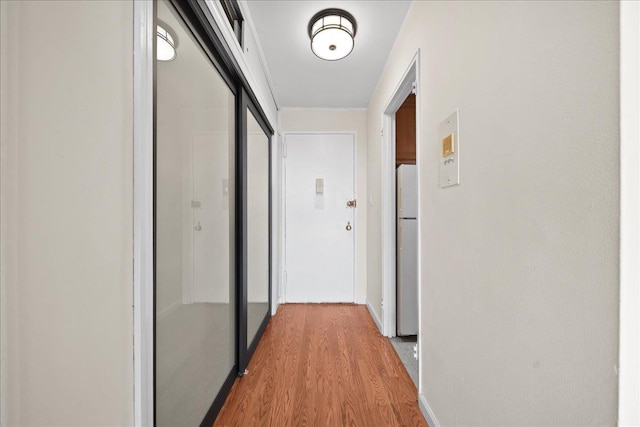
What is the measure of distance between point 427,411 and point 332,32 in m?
2.34

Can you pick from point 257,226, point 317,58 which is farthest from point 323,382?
point 317,58

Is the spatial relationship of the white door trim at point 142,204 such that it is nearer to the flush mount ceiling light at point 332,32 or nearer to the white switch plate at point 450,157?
the white switch plate at point 450,157

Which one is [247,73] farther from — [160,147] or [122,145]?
[122,145]

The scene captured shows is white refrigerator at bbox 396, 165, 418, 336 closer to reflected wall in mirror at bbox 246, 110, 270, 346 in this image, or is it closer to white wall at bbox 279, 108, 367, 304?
white wall at bbox 279, 108, 367, 304

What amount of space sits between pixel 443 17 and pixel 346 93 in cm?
189

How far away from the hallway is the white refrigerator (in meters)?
0.26

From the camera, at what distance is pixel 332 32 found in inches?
79.0

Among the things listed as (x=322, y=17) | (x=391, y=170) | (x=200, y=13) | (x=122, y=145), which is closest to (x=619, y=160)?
(x=122, y=145)

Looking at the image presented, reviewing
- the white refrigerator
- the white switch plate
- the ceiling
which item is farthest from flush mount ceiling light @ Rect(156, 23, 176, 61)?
the white refrigerator

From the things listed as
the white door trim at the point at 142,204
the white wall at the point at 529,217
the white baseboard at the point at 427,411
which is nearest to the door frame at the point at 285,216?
the white baseboard at the point at 427,411

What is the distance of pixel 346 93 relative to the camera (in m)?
3.22

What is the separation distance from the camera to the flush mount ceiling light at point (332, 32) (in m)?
1.96

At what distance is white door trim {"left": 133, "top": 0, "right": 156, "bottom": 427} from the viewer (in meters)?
0.83

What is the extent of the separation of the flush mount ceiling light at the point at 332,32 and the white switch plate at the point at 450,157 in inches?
42.9
